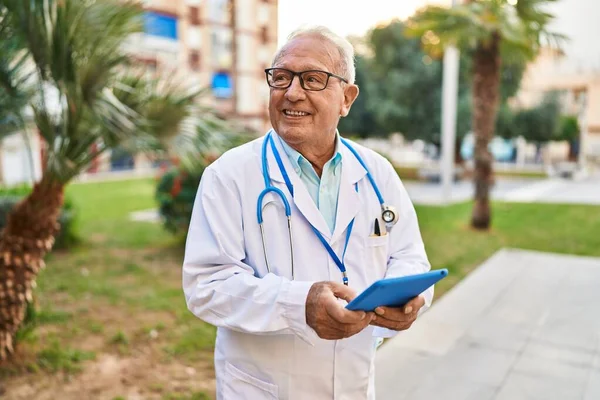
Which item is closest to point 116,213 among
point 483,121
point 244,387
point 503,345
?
point 483,121

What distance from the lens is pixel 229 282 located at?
1.33m

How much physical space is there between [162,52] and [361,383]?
81.7 ft

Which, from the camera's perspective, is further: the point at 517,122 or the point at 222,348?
the point at 517,122

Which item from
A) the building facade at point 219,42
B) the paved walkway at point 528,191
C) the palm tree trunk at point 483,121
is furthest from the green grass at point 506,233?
the building facade at point 219,42

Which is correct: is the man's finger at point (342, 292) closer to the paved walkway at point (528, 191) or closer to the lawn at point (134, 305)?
the lawn at point (134, 305)

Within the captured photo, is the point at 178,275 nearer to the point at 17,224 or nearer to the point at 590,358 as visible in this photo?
the point at 17,224

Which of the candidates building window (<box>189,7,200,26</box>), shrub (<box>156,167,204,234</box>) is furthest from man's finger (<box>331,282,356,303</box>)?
building window (<box>189,7,200,26</box>)

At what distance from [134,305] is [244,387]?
3.75m

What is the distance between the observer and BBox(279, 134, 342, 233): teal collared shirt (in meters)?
1.53

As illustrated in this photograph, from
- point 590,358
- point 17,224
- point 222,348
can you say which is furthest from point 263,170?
point 590,358

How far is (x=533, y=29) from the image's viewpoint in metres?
8.27

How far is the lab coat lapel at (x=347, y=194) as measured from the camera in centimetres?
148

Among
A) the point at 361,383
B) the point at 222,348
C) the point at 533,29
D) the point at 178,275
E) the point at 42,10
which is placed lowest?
the point at 178,275

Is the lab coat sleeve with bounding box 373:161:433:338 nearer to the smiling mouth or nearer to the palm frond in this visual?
the smiling mouth
